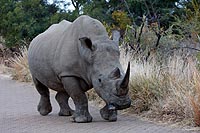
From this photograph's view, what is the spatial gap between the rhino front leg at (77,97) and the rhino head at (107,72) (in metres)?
0.41

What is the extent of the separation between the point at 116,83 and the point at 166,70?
9.18 ft

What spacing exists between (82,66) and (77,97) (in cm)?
55

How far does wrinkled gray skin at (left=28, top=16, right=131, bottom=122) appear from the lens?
25.5 ft

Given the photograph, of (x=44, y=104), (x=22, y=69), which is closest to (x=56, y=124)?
(x=44, y=104)

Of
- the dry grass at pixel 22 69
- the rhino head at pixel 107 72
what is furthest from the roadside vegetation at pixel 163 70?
the rhino head at pixel 107 72

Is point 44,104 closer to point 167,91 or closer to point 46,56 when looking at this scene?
point 46,56

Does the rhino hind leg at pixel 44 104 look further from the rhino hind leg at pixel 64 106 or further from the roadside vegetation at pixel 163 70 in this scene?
the roadside vegetation at pixel 163 70

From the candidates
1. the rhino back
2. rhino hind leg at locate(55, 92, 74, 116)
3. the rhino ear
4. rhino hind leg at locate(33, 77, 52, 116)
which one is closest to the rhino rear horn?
the rhino ear

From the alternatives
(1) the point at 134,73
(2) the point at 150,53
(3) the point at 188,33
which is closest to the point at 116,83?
(1) the point at 134,73

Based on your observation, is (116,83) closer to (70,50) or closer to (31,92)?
(70,50)

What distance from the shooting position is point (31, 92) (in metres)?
14.8

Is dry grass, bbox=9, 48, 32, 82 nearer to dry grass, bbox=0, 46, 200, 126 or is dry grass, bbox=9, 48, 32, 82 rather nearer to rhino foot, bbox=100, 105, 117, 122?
dry grass, bbox=0, 46, 200, 126

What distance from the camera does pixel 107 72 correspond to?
7.91m

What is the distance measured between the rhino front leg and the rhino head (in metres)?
0.41
